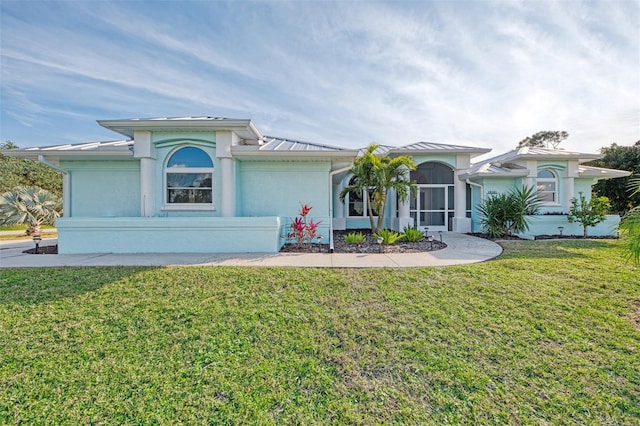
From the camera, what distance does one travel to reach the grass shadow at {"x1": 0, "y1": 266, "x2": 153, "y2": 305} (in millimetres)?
5465

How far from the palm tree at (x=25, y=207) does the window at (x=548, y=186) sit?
78.8 ft

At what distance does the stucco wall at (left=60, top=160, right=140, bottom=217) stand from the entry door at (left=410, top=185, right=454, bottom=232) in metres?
13.5

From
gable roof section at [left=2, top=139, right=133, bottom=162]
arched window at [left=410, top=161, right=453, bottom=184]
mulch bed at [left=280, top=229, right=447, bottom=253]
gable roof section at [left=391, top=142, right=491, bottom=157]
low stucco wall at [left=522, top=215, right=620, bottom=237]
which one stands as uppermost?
gable roof section at [left=391, top=142, right=491, bottom=157]

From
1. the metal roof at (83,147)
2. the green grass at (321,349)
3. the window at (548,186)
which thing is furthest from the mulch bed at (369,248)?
the window at (548,186)

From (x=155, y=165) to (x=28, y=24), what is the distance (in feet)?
20.6

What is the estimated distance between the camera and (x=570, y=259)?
8.03m

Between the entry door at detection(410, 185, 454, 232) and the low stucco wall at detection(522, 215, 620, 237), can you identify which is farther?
the entry door at detection(410, 185, 454, 232)

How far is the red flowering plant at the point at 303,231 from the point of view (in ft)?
34.2

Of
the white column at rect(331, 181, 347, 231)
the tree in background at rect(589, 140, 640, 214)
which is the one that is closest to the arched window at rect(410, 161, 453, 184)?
the white column at rect(331, 181, 347, 231)

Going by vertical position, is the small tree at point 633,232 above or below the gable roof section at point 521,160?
below

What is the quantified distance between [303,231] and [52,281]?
6.91m

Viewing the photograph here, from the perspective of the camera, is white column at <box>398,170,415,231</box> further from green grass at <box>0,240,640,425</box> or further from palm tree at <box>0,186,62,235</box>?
palm tree at <box>0,186,62,235</box>

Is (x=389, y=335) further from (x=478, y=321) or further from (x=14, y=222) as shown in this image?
(x=14, y=222)

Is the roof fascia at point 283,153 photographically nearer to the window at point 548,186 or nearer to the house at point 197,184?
the house at point 197,184
